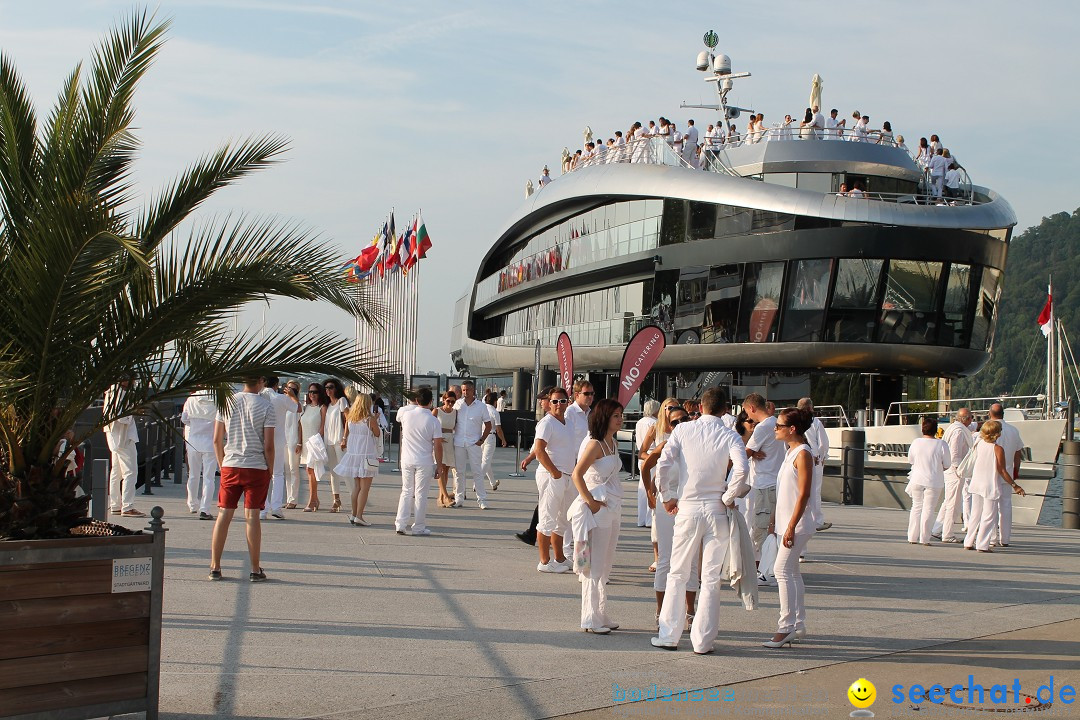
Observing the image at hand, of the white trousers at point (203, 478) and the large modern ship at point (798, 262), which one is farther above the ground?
the large modern ship at point (798, 262)

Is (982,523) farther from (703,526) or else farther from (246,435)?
(246,435)

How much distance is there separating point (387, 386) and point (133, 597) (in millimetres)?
1888

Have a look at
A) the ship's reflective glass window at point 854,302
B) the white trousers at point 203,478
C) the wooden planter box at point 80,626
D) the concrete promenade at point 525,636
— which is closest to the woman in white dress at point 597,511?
the concrete promenade at point 525,636

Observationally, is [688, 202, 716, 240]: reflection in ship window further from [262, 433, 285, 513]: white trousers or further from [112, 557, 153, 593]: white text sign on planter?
[112, 557, 153, 593]: white text sign on planter

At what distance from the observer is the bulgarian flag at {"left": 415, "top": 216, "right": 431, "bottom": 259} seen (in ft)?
153

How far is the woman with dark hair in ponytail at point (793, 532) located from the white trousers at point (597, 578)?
1197 millimetres

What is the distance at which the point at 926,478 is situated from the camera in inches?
541

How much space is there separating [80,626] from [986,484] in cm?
1150

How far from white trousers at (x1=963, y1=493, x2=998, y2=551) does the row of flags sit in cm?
3292

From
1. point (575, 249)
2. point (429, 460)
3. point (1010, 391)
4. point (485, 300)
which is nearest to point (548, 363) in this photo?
point (575, 249)

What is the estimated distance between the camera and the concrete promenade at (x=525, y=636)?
5715 mm

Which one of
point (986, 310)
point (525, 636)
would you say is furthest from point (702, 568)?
point (986, 310)

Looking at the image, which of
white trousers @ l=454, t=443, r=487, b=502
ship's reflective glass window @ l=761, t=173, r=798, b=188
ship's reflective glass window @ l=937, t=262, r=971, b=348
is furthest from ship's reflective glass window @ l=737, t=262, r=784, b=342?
white trousers @ l=454, t=443, r=487, b=502

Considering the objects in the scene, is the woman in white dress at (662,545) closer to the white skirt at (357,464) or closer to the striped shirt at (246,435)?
the striped shirt at (246,435)
